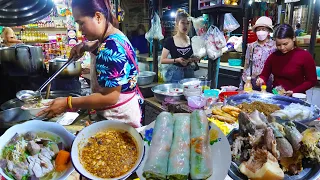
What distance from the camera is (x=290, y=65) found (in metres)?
3.15

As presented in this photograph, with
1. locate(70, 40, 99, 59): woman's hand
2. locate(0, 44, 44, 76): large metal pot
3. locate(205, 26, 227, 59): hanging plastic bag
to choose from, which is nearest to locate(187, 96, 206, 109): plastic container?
locate(205, 26, 227, 59): hanging plastic bag

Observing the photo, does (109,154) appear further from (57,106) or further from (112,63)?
(57,106)

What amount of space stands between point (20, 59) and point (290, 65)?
336 cm

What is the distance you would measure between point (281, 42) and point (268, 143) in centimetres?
243

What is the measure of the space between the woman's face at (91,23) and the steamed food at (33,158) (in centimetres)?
78

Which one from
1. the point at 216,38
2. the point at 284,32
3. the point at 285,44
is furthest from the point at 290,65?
the point at 216,38

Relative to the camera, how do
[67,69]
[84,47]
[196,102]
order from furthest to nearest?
[67,69] < [196,102] < [84,47]

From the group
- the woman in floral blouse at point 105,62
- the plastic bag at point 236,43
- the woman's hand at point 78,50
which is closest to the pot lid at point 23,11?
the woman's hand at point 78,50

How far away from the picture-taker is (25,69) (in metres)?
2.65

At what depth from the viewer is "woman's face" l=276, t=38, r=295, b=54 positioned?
306 centimetres

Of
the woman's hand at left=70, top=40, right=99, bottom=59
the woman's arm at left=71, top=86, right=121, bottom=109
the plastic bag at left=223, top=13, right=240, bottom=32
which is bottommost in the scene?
the woman's arm at left=71, top=86, right=121, bottom=109

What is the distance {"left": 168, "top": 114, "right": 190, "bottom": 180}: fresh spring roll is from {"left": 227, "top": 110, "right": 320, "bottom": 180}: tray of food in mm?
245

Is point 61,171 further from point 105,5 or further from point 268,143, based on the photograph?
point 105,5

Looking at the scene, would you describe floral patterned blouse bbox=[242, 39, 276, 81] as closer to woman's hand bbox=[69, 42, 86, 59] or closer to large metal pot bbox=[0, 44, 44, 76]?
woman's hand bbox=[69, 42, 86, 59]
